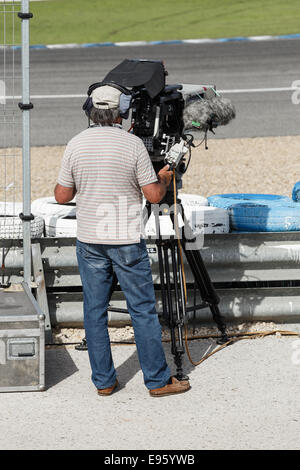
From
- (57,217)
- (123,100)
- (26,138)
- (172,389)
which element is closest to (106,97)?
(123,100)

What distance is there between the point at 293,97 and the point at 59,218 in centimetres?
1048

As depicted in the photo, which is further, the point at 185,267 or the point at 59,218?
the point at 59,218

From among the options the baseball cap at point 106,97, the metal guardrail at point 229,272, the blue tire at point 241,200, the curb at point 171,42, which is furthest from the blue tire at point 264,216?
the curb at point 171,42

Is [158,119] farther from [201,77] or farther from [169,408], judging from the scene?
[201,77]

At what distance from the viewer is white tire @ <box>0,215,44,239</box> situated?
6.59 meters

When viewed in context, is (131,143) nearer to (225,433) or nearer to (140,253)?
(140,253)

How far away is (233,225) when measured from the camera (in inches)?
275

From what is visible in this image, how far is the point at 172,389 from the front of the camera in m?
5.34

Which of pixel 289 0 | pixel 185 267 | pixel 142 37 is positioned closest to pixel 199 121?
pixel 185 267

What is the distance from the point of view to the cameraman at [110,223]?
5027mm

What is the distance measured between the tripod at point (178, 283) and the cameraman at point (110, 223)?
450 millimetres

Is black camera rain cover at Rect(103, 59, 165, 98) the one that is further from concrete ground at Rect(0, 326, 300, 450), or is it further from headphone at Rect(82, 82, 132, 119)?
concrete ground at Rect(0, 326, 300, 450)

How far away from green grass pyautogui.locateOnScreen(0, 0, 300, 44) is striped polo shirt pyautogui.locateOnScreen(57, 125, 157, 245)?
18.0m
